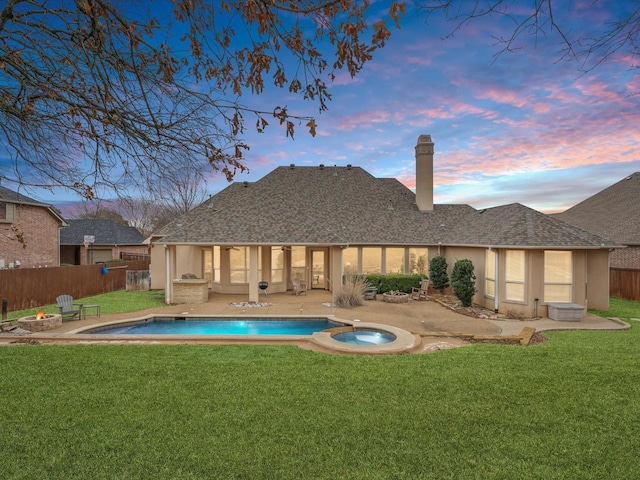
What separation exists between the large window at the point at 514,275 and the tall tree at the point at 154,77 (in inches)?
480

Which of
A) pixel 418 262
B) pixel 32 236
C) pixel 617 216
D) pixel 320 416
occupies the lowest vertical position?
pixel 320 416

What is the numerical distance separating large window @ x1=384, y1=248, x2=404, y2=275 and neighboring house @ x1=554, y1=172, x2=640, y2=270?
12616 mm

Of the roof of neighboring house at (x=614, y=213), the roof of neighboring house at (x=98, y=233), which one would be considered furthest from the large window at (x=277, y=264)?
the roof of neighboring house at (x=98, y=233)

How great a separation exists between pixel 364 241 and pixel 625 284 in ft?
43.6

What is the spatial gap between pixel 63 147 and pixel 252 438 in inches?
191

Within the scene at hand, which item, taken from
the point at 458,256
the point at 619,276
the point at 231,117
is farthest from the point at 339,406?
the point at 619,276

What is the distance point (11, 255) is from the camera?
21219 millimetres

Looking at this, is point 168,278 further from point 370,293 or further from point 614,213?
point 614,213

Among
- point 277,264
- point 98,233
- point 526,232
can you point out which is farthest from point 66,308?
point 98,233

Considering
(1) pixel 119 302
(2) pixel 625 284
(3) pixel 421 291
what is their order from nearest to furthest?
(1) pixel 119 302
(3) pixel 421 291
(2) pixel 625 284

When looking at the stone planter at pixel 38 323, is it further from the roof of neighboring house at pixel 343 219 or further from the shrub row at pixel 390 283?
the shrub row at pixel 390 283

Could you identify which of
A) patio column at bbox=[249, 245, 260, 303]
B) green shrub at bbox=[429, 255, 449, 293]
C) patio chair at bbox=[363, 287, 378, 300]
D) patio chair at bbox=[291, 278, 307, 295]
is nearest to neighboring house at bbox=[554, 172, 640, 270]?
green shrub at bbox=[429, 255, 449, 293]

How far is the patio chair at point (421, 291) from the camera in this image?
16.8 metres

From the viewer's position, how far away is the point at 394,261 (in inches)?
758
